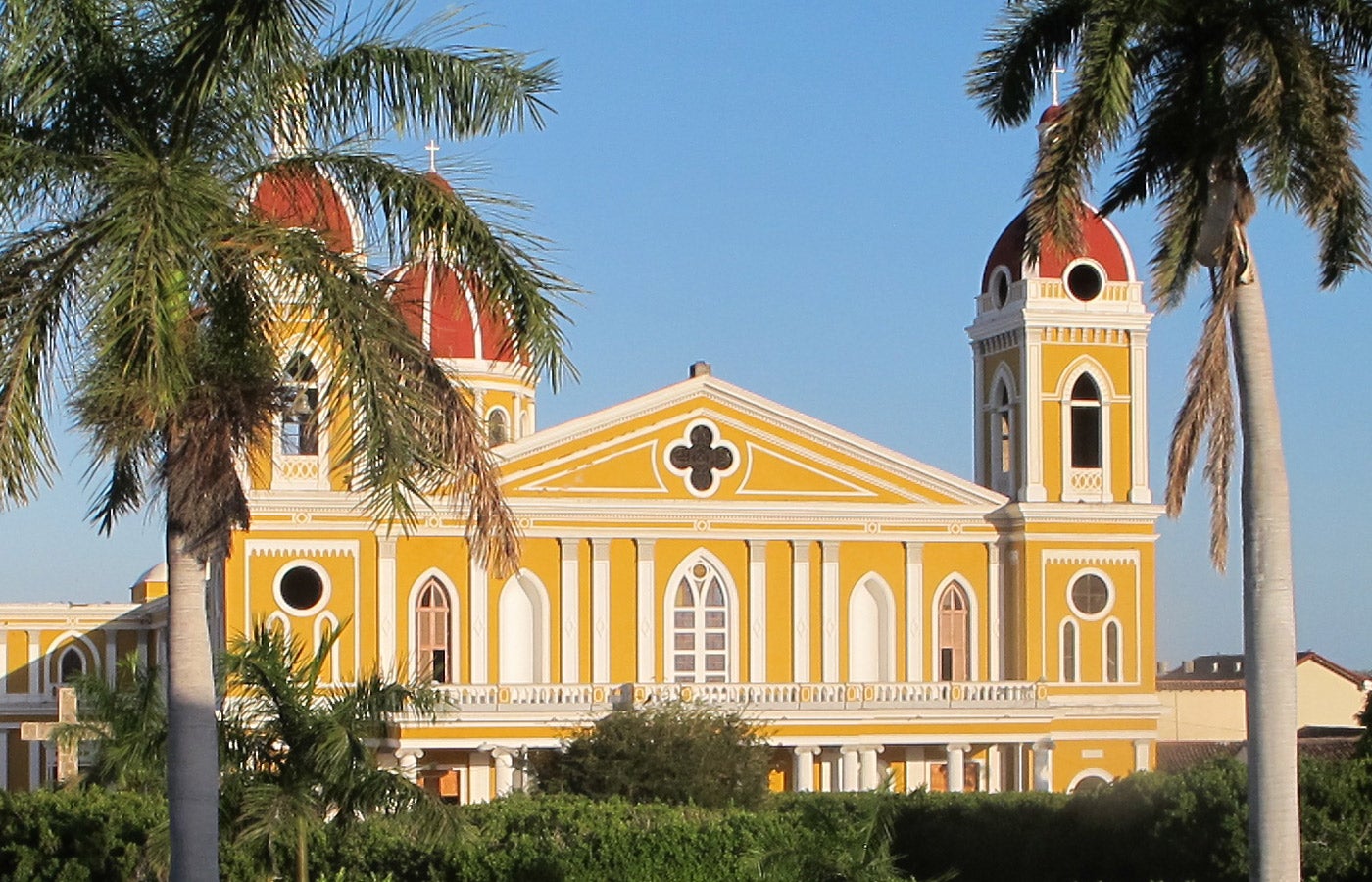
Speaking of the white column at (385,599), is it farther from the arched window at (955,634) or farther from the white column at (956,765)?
the arched window at (955,634)

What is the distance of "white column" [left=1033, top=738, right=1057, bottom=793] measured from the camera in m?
46.5

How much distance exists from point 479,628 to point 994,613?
10912 millimetres

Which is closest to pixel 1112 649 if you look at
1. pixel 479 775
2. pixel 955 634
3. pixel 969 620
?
pixel 969 620

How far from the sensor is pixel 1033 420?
48.5 meters

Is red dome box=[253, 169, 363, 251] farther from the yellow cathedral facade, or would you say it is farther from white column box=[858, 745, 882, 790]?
white column box=[858, 745, 882, 790]

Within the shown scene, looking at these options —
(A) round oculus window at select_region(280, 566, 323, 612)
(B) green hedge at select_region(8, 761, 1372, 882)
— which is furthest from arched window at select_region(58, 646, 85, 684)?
(B) green hedge at select_region(8, 761, 1372, 882)

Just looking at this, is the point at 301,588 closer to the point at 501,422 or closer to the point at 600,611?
the point at 600,611

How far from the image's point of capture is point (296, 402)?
647 inches

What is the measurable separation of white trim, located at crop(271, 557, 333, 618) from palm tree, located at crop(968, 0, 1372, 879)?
2800 cm

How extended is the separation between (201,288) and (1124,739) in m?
35.7

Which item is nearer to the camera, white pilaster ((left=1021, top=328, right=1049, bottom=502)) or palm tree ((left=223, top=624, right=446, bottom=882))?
palm tree ((left=223, top=624, right=446, bottom=882))

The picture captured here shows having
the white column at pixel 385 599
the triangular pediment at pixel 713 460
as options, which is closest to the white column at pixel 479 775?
the white column at pixel 385 599

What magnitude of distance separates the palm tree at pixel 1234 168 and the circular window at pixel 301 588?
28.1m

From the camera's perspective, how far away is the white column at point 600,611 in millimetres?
46375
